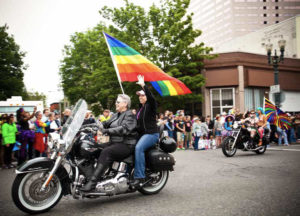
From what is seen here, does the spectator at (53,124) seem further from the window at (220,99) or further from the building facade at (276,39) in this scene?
the building facade at (276,39)

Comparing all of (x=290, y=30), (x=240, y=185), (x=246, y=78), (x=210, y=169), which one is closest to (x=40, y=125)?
(x=210, y=169)

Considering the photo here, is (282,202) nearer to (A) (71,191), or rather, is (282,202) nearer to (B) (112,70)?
(A) (71,191)

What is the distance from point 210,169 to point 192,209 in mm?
3572

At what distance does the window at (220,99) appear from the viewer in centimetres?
2656

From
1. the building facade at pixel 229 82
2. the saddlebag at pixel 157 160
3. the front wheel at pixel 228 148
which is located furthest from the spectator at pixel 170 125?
the building facade at pixel 229 82

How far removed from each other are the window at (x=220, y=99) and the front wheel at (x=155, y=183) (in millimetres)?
22253

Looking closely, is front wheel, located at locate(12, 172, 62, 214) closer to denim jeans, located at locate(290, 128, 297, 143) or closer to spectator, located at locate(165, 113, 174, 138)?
spectator, located at locate(165, 113, 174, 138)

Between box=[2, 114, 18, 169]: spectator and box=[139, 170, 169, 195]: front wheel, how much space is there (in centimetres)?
621

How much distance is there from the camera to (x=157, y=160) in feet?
15.9

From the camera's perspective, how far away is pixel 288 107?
30.7 meters

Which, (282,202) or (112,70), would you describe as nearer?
(282,202)

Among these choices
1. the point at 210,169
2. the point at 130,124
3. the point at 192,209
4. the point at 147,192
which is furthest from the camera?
the point at 210,169

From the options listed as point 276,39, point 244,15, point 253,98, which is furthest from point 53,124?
point 244,15

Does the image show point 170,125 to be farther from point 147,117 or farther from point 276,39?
point 276,39
